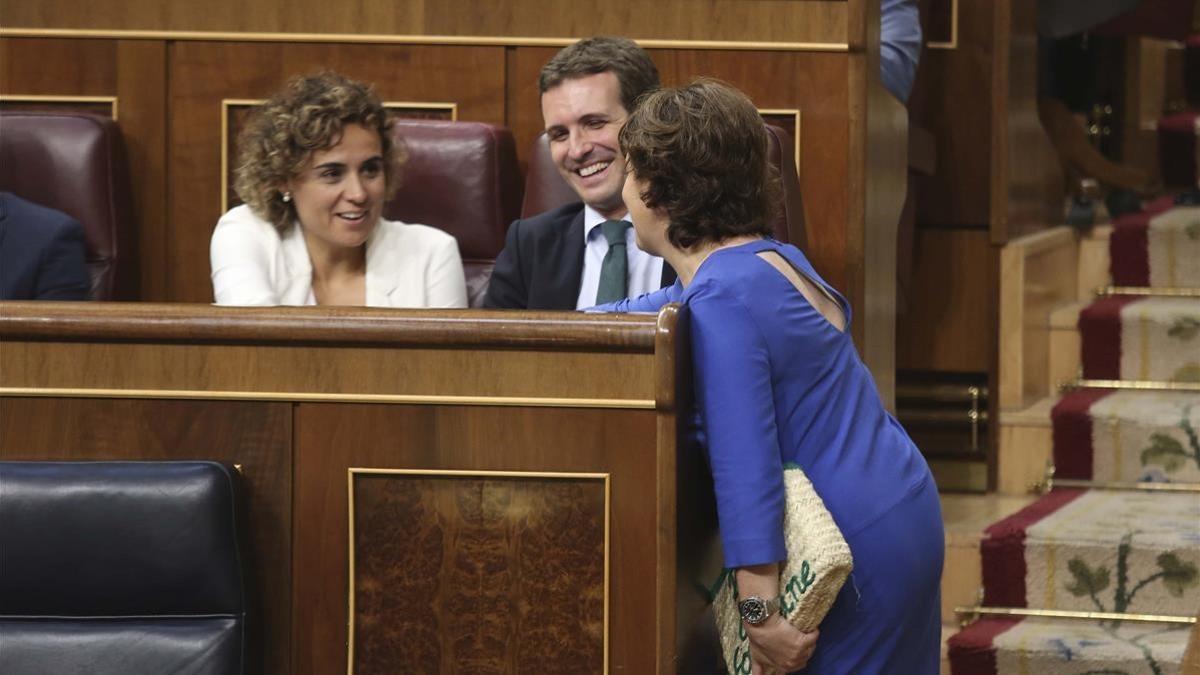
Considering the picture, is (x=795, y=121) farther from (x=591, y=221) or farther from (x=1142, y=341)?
(x=1142, y=341)

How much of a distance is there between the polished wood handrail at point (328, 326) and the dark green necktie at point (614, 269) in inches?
26.4

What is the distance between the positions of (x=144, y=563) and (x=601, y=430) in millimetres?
488

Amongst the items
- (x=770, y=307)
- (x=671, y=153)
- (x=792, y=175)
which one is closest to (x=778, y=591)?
(x=770, y=307)

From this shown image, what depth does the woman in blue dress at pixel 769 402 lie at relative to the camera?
1.76 meters

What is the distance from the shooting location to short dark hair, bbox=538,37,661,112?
8.48 feet

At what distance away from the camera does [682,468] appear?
177 cm

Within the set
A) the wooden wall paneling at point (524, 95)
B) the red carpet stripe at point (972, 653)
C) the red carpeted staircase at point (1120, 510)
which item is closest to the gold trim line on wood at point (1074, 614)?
the red carpeted staircase at point (1120, 510)

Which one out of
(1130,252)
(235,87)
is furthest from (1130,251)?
(235,87)

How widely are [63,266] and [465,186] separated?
2.15 ft

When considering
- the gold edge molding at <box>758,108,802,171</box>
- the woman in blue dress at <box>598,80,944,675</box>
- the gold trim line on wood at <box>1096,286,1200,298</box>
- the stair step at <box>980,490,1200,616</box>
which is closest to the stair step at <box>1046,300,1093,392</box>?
the gold trim line on wood at <box>1096,286,1200,298</box>

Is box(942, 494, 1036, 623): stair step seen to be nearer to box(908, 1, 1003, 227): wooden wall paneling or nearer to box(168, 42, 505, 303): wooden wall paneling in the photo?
box(908, 1, 1003, 227): wooden wall paneling

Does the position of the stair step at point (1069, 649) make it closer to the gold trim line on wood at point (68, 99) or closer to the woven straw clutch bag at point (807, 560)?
the woven straw clutch bag at point (807, 560)

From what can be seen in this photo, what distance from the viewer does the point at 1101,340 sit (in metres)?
3.66

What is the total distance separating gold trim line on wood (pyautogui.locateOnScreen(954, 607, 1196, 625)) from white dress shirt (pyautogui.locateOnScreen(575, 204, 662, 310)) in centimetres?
96
